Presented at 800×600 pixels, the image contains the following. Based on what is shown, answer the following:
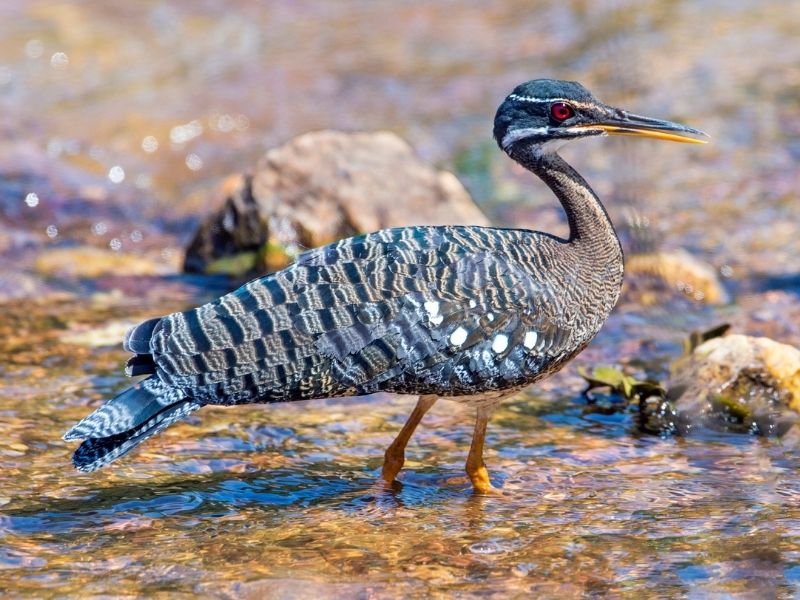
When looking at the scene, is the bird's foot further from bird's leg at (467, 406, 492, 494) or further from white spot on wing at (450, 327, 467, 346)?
white spot on wing at (450, 327, 467, 346)

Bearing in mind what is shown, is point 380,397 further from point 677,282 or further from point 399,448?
point 677,282

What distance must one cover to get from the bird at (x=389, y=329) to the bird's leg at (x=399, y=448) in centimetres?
1

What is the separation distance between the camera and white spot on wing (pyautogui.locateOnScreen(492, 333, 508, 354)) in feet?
22.7

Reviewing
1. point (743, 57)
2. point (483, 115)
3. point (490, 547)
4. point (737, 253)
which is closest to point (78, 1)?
point (483, 115)

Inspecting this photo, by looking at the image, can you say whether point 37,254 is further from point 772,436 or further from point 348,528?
point 772,436

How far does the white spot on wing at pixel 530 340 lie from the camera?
6980mm

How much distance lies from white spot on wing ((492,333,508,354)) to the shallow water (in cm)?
88

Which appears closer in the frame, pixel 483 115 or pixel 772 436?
pixel 772 436

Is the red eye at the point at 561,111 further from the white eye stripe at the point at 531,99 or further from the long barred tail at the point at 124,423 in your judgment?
the long barred tail at the point at 124,423

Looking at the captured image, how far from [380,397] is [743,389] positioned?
2.45 m

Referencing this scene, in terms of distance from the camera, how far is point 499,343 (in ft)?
22.7

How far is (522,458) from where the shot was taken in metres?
7.79

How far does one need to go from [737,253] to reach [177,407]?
6.93m

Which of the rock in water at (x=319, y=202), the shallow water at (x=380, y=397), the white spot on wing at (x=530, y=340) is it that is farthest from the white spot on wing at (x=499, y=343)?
the rock in water at (x=319, y=202)
